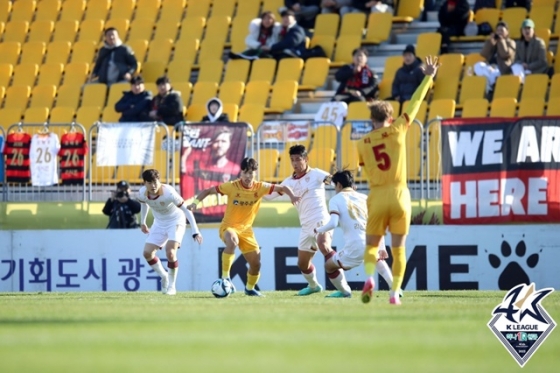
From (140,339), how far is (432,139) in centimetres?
1076

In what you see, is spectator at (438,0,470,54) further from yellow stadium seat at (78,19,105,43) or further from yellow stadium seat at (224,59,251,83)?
yellow stadium seat at (78,19,105,43)

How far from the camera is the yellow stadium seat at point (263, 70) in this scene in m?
24.8

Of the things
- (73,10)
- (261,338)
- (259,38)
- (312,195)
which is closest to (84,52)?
(73,10)

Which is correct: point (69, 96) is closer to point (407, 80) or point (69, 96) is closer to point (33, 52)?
point (33, 52)

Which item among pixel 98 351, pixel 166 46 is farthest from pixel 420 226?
pixel 98 351

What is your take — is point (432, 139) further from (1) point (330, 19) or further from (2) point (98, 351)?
(2) point (98, 351)

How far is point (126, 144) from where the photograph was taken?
20406 mm

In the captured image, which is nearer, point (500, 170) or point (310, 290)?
point (310, 290)

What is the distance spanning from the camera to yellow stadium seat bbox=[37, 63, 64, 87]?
26.9 m

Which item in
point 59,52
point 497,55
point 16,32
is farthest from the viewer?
point 16,32

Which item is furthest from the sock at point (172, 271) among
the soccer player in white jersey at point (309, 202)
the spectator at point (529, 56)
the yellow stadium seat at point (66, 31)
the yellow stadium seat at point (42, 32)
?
the yellow stadium seat at point (42, 32)

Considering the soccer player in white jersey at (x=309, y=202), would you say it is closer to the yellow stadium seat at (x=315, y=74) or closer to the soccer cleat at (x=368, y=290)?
the soccer cleat at (x=368, y=290)

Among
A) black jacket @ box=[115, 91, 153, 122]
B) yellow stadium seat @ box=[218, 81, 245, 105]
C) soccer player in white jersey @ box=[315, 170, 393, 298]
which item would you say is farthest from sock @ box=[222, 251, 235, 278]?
yellow stadium seat @ box=[218, 81, 245, 105]

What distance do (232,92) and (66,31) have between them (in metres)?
5.96
